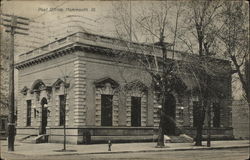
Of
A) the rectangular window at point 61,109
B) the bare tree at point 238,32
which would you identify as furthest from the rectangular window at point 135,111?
the bare tree at point 238,32

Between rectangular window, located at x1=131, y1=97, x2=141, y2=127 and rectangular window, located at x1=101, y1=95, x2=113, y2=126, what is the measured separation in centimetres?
235

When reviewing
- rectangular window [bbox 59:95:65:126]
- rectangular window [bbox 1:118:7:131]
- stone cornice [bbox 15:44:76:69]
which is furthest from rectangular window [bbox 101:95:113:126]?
rectangular window [bbox 1:118:7:131]

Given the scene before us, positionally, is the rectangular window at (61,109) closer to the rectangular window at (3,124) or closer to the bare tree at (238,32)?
the rectangular window at (3,124)

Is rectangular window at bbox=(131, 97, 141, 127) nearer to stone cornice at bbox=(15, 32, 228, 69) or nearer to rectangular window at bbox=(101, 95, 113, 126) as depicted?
rectangular window at bbox=(101, 95, 113, 126)

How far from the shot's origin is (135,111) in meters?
34.5

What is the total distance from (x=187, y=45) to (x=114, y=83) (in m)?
8.51

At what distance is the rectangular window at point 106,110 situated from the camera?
106ft

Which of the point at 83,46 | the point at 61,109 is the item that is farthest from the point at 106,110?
the point at 83,46

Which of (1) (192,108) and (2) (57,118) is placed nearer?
(2) (57,118)

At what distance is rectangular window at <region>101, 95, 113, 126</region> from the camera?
32.2 metres

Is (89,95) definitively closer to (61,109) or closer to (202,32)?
(61,109)

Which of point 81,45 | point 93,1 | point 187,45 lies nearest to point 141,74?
point 81,45

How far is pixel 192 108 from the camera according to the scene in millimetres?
38594

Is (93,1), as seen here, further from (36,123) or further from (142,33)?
(36,123)
